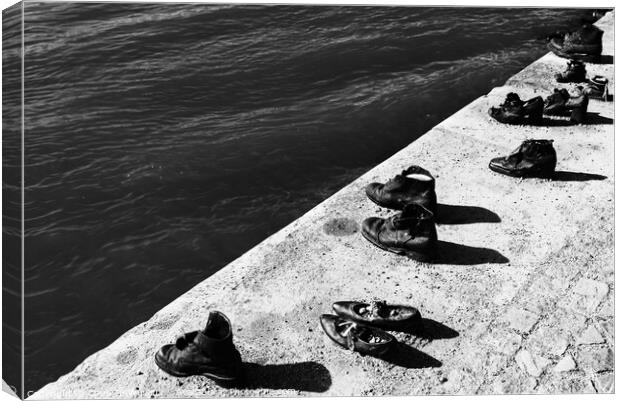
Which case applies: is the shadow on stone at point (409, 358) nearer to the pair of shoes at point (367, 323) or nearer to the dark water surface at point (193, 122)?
the pair of shoes at point (367, 323)

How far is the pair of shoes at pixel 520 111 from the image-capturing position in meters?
12.5

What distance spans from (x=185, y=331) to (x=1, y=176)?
256 cm

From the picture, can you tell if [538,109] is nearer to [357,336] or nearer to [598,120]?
[598,120]

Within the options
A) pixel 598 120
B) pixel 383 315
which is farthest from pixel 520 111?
pixel 383 315

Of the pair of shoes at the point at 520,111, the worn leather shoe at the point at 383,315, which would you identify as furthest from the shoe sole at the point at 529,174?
the worn leather shoe at the point at 383,315

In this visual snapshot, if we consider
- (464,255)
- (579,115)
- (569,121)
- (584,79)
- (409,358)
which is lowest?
(409,358)

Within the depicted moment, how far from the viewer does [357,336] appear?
7512mm

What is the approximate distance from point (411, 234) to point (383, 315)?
4.81 feet

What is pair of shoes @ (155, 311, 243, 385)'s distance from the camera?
6.98 m

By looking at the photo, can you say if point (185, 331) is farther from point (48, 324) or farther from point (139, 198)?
point (139, 198)

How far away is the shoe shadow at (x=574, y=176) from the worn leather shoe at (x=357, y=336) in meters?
4.76

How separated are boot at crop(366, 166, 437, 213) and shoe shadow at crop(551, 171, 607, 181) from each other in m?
2.31

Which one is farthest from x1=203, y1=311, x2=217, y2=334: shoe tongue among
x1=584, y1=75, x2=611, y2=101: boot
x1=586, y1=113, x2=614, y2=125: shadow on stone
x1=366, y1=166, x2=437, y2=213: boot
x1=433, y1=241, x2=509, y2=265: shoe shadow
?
x1=584, y1=75, x2=611, y2=101: boot

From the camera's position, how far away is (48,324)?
30.0ft
